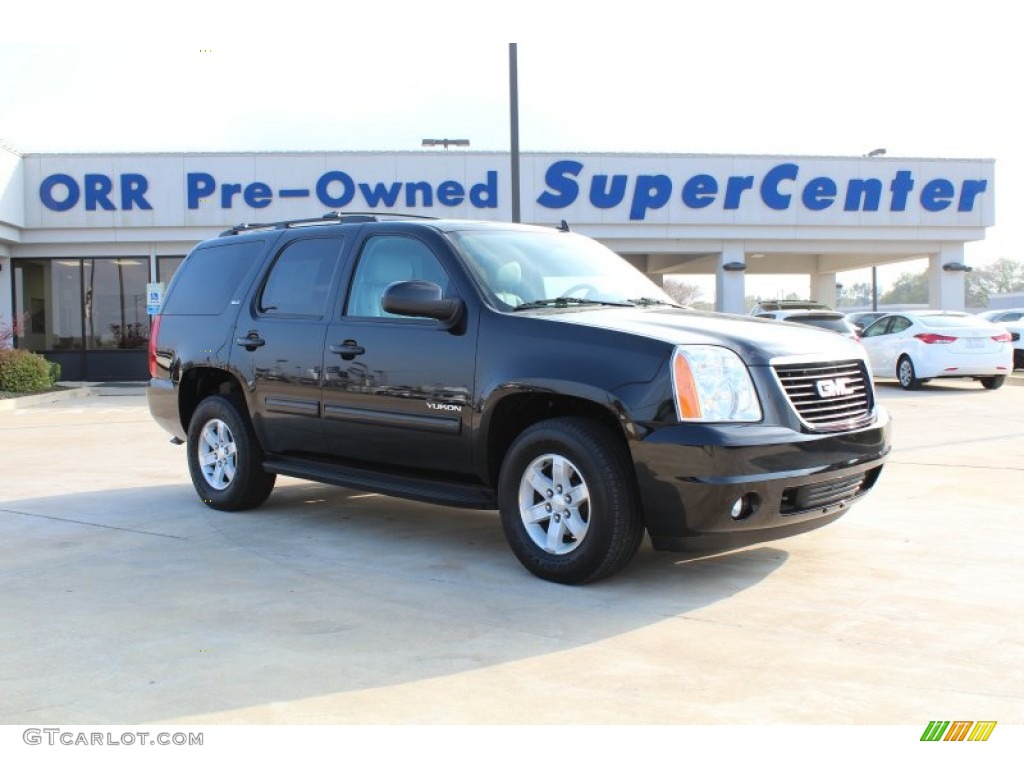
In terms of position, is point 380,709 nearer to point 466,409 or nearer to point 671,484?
point 671,484

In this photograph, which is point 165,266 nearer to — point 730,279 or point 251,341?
point 730,279

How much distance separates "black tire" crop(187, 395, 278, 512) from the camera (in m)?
6.90

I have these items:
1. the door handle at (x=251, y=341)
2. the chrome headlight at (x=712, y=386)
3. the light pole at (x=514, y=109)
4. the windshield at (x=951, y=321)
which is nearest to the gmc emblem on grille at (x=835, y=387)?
the chrome headlight at (x=712, y=386)

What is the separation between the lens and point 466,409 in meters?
5.38

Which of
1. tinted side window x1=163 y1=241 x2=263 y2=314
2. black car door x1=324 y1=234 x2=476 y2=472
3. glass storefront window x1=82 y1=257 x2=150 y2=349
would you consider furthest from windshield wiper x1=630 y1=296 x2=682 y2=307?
glass storefront window x1=82 y1=257 x2=150 y2=349

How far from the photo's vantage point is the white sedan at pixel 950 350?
16984 millimetres

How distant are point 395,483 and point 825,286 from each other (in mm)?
29894

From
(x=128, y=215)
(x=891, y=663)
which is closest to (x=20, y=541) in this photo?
(x=891, y=663)

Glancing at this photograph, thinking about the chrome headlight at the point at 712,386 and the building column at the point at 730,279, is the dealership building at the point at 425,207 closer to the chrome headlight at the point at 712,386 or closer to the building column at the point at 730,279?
the building column at the point at 730,279

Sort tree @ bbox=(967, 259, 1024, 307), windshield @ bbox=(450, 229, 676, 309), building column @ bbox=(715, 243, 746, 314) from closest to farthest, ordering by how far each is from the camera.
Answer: windshield @ bbox=(450, 229, 676, 309), building column @ bbox=(715, 243, 746, 314), tree @ bbox=(967, 259, 1024, 307)

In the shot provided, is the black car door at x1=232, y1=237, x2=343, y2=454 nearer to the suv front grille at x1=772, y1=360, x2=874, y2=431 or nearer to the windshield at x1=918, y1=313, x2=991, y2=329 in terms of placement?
the suv front grille at x1=772, y1=360, x2=874, y2=431

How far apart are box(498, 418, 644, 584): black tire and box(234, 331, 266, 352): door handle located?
2319mm

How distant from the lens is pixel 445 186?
23.5m

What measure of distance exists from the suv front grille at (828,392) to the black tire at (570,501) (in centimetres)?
88
